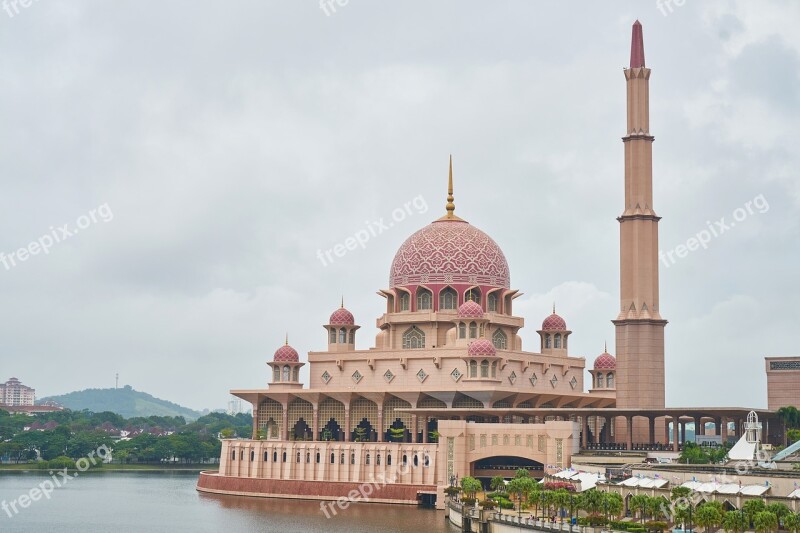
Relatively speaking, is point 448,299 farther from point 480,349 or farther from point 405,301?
point 480,349

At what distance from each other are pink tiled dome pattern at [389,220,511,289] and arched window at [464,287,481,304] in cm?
80

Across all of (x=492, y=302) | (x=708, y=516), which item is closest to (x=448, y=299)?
(x=492, y=302)

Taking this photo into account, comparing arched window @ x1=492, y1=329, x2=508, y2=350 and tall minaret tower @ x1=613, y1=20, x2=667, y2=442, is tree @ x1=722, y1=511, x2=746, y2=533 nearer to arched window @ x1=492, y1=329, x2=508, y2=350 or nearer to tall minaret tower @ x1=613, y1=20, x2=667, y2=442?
tall minaret tower @ x1=613, y1=20, x2=667, y2=442

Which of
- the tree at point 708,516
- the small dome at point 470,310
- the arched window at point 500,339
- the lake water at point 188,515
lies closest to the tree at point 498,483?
the lake water at point 188,515

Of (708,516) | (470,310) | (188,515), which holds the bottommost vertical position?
(188,515)

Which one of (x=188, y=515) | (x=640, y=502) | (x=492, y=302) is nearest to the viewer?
(x=640, y=502)

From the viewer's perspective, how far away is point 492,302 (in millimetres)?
105125

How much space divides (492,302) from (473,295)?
2.31 m

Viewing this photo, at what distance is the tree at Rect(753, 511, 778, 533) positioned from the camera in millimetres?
53688

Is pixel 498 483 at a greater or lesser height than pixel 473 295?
lesser

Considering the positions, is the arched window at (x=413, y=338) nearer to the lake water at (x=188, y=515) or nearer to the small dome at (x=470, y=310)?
the small dome at (x=470, y=310)

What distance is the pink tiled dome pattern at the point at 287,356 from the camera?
103 m

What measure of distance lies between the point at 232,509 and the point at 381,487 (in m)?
10.5

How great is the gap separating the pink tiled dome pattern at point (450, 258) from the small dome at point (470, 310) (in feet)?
16.8
